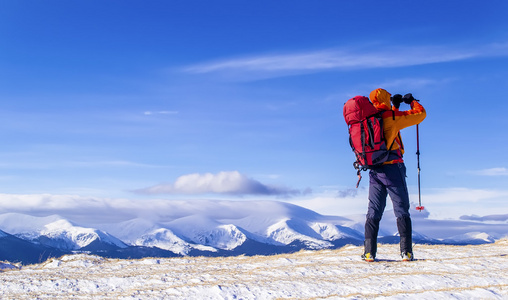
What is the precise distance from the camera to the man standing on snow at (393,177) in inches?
465

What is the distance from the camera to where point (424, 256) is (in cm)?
1367

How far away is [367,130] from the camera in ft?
38.7

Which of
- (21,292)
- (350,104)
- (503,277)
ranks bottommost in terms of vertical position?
(21,292)

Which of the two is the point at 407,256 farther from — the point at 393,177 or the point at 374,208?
the point at 393,177

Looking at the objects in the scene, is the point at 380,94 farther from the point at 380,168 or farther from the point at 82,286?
the point at 82,286

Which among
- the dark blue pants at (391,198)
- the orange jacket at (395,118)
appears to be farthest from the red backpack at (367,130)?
the dark blue pants at (391,198)

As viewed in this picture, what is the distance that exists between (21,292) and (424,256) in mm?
10913

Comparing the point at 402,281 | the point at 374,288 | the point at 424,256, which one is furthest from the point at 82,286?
the point at 424,256

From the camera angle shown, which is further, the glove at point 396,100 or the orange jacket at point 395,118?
the glove at point 396,100

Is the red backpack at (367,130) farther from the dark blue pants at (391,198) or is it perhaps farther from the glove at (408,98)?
the glove at (408,98)

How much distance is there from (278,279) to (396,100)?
5788mm

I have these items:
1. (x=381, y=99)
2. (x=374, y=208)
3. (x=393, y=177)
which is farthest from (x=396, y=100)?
(x=374, y=208)

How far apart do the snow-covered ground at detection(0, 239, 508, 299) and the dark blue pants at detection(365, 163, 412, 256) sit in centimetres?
68

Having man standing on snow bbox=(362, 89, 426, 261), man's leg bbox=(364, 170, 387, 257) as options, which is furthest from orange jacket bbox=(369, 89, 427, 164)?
man's leg bbox=(364, 170, 387, 257)
